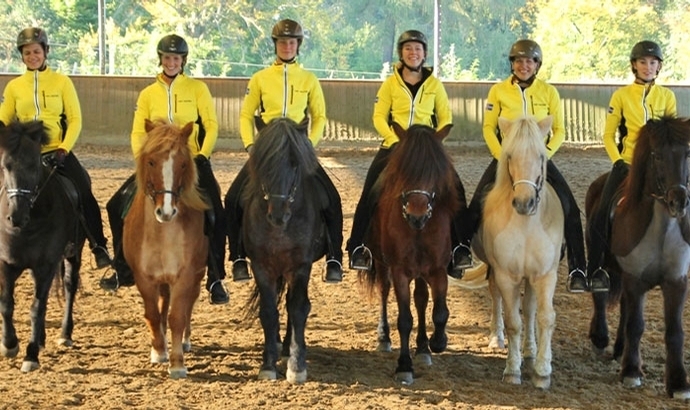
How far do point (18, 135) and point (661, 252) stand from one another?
437cm

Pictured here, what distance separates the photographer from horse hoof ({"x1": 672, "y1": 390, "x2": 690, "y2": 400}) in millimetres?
6543

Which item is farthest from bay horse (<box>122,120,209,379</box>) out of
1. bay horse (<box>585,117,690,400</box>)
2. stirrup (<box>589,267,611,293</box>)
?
bay horse (<box>585,117,690,400</box>)

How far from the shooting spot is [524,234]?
22.4 feet

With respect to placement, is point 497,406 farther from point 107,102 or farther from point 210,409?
point 107,102

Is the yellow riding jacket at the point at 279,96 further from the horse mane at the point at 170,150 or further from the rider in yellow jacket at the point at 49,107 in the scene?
the rider in yellow jacket at the point at 49,107

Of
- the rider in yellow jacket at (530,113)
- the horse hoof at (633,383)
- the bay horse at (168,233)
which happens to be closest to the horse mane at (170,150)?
the bay horse at (168,233)

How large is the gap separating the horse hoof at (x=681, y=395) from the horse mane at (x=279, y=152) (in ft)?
9.01

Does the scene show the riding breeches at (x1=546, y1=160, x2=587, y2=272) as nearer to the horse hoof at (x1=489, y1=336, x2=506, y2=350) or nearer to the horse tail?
the horse hoof at (x1=489, y1=336, x2=506, y2=350)

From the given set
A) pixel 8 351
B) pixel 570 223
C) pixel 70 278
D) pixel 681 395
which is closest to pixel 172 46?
pixel 70 278

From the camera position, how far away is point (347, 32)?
45594mm

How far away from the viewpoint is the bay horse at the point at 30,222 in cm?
699

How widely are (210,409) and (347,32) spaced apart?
4045 cm

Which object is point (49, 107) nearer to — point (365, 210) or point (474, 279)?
point (365, 210)

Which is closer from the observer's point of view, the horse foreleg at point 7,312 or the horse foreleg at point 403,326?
the horse foreleg at point 403,326
